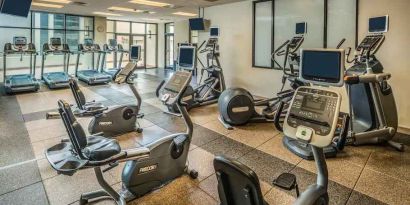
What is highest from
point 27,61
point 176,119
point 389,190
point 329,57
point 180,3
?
point 180,3

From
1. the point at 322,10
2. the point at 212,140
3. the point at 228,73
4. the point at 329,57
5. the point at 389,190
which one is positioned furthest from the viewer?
the point at 228,73

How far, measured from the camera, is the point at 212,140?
13.4 feet

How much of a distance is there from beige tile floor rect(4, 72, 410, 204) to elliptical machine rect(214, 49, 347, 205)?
0.73 meters

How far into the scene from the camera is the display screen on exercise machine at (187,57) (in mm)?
3749

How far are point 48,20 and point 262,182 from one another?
40.3ft

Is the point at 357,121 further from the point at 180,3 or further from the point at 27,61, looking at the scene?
the point at 27,61

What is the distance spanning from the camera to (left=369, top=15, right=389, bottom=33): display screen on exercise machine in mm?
3615

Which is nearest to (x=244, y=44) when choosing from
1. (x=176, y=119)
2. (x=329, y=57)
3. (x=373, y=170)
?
(x=176, y=119)

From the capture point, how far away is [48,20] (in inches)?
447

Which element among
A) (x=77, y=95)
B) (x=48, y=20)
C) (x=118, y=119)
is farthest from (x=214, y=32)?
(x=48, y=20)

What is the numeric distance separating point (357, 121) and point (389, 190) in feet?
5.65

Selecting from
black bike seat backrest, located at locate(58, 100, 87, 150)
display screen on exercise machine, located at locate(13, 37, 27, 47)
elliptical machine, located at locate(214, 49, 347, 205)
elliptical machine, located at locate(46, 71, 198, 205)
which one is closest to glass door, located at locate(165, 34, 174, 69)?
display screen on exercise machine, located at locate(13, 37, 27, 47)

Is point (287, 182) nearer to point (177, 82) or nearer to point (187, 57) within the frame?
point (177, 82)

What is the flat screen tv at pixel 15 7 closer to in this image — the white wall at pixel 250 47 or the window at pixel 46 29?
the white wall at pixel 250 47
